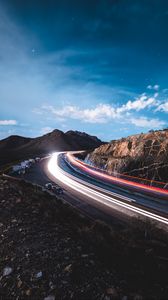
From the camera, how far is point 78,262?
4887mm

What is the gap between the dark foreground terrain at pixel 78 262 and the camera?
3.94m

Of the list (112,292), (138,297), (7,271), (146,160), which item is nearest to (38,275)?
(7,271)

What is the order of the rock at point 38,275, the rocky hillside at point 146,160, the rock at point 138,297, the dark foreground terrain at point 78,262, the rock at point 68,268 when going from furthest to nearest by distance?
the rocky hillside at point 146,160
the rock at point 68,268
the rock at point 38,275
the dark foreground terrain at point 78,262
the rock at point 138,297

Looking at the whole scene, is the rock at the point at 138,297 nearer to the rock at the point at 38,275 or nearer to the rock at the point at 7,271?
the rock at the point at 38,275

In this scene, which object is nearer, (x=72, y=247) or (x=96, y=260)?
(x=96, y=260)

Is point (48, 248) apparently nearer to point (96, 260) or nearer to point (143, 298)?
point (96, 260)

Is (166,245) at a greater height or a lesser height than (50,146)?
lesser

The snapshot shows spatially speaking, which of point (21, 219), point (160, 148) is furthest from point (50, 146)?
point (21, 219)

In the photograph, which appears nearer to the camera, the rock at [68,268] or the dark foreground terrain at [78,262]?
the dark foreground terrain at [78,262]

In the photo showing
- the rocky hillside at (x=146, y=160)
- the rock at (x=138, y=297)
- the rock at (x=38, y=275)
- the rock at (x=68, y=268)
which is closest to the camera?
the rock at (x=138, y=297)

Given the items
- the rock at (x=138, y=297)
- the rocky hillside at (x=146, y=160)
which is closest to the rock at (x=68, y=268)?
the rock at (x=138, y=297)

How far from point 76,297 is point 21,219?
17.8ft

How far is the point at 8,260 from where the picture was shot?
516 centimetres

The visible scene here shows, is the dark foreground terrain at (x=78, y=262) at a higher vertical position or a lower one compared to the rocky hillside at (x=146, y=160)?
lower
